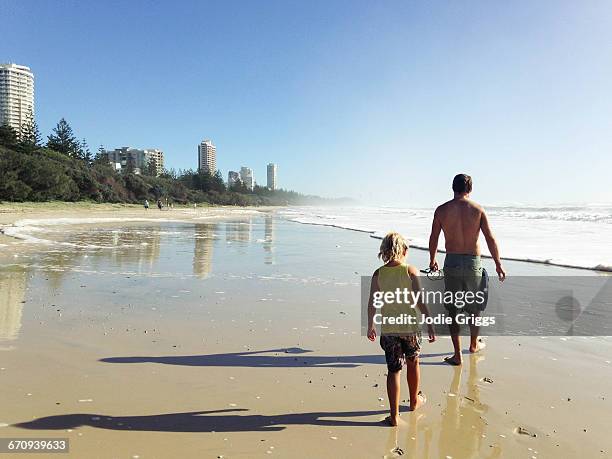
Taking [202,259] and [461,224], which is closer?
[461,224]

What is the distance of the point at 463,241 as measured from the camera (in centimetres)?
465

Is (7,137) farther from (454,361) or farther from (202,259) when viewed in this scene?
(454,361)

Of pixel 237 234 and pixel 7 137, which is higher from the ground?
pixel 7 137

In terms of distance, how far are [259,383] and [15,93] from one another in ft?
628

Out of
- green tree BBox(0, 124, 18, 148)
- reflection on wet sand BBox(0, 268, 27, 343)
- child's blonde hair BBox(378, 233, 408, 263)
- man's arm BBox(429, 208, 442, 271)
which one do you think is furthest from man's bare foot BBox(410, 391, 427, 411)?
green tree BBox(0, 124, 18, 148)

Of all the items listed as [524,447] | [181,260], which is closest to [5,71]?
[181,260]

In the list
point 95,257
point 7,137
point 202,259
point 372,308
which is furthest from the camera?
point 7,137

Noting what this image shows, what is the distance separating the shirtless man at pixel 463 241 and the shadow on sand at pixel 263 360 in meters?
0.89

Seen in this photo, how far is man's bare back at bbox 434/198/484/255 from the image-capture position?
4.62 metres

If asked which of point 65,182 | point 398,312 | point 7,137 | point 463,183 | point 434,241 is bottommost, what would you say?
point 398,312

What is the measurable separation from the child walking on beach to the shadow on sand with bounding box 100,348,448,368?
102cm

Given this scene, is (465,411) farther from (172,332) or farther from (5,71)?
(5,71)

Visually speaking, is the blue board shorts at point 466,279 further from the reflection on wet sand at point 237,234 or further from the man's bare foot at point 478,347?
the reflection on wet sand at point 237,234

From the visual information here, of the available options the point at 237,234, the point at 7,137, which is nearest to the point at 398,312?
the point at 237,234
